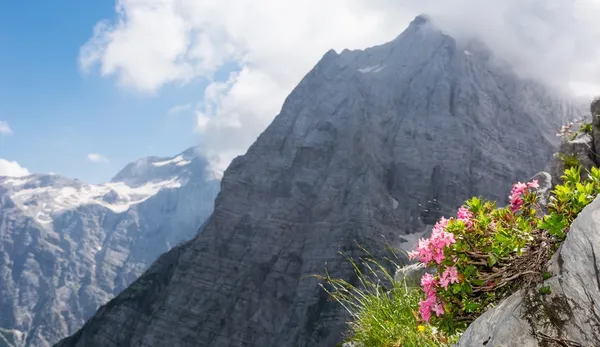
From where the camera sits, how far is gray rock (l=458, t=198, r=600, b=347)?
141 inches

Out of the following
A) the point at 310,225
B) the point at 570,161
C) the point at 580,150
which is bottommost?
the point at 570,161

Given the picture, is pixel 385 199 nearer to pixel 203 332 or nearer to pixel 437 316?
pixel 203 332

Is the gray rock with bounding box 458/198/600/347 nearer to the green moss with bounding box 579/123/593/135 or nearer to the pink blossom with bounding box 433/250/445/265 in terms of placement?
the pink blossom with bounding box 433/250/445/265

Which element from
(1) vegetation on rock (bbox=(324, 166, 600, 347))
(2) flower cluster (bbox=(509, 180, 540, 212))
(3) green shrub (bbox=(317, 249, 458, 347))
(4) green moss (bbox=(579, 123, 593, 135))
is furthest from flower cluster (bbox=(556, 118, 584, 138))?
(1) vegetation on rock (bbox=(324, 166, 600, 347))

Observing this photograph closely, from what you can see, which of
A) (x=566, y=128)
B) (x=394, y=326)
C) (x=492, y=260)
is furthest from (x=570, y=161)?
(x=492, y=260)

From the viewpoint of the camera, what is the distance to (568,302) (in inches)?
145

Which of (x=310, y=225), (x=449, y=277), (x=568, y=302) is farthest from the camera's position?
(x=310, y=225)

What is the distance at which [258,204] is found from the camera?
199 m

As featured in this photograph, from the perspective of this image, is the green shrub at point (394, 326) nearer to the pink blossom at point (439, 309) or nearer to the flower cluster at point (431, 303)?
the flower cluster at point (431, 303)

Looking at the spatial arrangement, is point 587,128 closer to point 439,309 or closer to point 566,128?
point 566,128

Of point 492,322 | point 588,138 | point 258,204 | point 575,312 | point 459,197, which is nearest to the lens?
point 575,312

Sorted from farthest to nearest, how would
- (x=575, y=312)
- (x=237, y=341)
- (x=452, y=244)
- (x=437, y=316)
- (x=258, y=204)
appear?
1. (x=258, y=204)
2. (x=237, y=341)
3. (x=437, y=316)
4. (x=452, y=244)
5. (x=575, y=312)

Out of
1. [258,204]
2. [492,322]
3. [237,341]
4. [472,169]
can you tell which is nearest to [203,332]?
[237,341]

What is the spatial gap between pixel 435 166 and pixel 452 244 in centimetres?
19675
